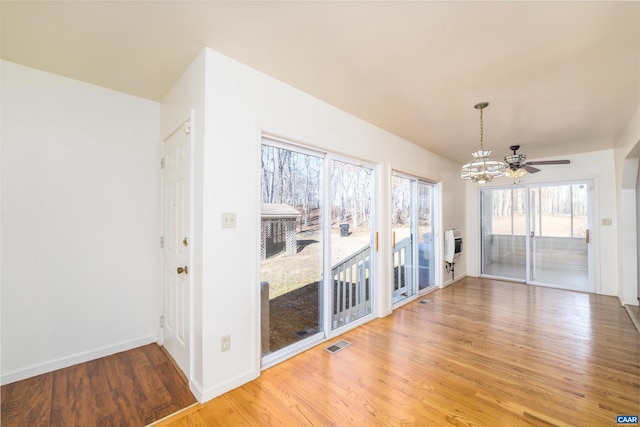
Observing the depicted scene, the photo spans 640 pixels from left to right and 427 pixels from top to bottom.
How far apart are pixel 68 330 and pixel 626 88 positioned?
Result: 5.35 metres

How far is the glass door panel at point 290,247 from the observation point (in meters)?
2.41

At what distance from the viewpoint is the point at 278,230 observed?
2.48 metres

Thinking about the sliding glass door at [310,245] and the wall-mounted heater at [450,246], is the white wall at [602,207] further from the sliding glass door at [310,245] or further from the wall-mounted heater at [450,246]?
the sliding glass door at [310,245]

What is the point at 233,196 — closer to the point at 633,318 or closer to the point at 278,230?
the point at 278,230

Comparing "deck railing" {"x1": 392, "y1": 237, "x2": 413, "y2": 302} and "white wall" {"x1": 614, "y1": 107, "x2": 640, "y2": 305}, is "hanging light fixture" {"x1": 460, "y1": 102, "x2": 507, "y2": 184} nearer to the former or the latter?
"deck railing" {"x1": 392, "y1": 237, "x2": 413, "y2": 302}

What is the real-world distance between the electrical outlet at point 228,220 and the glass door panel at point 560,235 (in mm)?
5977

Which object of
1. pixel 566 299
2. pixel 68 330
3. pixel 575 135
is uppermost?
pixel 575 135

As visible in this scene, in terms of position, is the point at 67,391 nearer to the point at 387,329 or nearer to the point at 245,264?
the point at 245,264

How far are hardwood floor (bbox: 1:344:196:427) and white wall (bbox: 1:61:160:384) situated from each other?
21cm

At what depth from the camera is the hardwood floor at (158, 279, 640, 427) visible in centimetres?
178

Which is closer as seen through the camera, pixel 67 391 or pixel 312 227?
pixel 67 391

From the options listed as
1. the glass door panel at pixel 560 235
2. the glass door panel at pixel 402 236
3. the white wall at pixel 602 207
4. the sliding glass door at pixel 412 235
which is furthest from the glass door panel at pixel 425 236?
the white wall at pixel 602 207

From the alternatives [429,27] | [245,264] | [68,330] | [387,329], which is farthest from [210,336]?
[429,27]

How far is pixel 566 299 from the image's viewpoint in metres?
4.36
